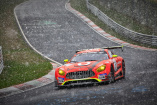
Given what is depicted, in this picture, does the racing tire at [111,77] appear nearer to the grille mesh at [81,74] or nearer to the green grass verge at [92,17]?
the grille mesh at [81,74]

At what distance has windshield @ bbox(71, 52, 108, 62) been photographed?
9820mm

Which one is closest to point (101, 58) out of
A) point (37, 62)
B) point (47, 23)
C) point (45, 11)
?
point (37, 62)

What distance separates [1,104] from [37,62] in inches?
334

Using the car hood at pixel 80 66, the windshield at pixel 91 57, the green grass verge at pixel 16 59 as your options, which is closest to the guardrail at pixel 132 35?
the green grass verge at pixel 16 59

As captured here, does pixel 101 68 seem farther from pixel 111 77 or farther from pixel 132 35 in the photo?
pixel 132 35

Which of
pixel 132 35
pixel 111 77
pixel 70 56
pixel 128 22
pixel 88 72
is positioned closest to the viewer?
pixel 88 72

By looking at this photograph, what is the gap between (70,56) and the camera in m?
17.8

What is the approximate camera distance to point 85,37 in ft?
76.9

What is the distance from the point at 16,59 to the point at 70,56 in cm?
355

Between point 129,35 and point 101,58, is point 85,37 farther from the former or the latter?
point 101,58

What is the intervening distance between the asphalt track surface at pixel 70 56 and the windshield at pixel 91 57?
1105 mm

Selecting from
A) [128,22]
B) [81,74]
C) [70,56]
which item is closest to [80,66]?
[81,74]

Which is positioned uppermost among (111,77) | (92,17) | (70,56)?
(111,77)

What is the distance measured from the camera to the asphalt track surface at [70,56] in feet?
23.4
